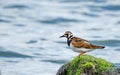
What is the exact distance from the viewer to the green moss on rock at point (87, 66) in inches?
566

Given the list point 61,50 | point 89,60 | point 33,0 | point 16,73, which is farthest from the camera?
point 33,0

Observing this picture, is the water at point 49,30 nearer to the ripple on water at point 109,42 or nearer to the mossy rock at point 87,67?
the ripple on water at point 109,42

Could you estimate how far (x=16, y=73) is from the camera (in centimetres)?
2019

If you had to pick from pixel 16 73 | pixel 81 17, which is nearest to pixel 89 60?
pixel 16 73

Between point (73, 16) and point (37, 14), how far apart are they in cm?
202

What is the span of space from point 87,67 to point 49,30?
14.9 metres

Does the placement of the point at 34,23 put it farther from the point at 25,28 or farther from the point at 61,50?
the point at 61,50

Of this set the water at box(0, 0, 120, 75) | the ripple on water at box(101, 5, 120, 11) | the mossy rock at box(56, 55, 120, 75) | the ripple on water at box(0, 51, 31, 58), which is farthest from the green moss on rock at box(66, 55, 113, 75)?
the ripple on water at box(101, 5, 120, 11)

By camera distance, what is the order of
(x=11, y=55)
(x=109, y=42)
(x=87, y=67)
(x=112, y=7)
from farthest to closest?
1. (x=112, y=7)
2. (x=109, y=42)
3. (x=11, y=55)
4. (x=87, y=67)

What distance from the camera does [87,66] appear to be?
1440 centimetres

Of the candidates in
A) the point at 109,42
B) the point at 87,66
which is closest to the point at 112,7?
the point at 109,42

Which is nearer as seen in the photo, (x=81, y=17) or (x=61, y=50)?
(x=61, y=50)

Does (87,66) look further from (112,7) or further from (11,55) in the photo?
(112,7)

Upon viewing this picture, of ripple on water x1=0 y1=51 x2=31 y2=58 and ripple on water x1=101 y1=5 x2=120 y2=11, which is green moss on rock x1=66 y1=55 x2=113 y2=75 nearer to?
ripple on water x1=0 y1=51 x2=31 y2=58
